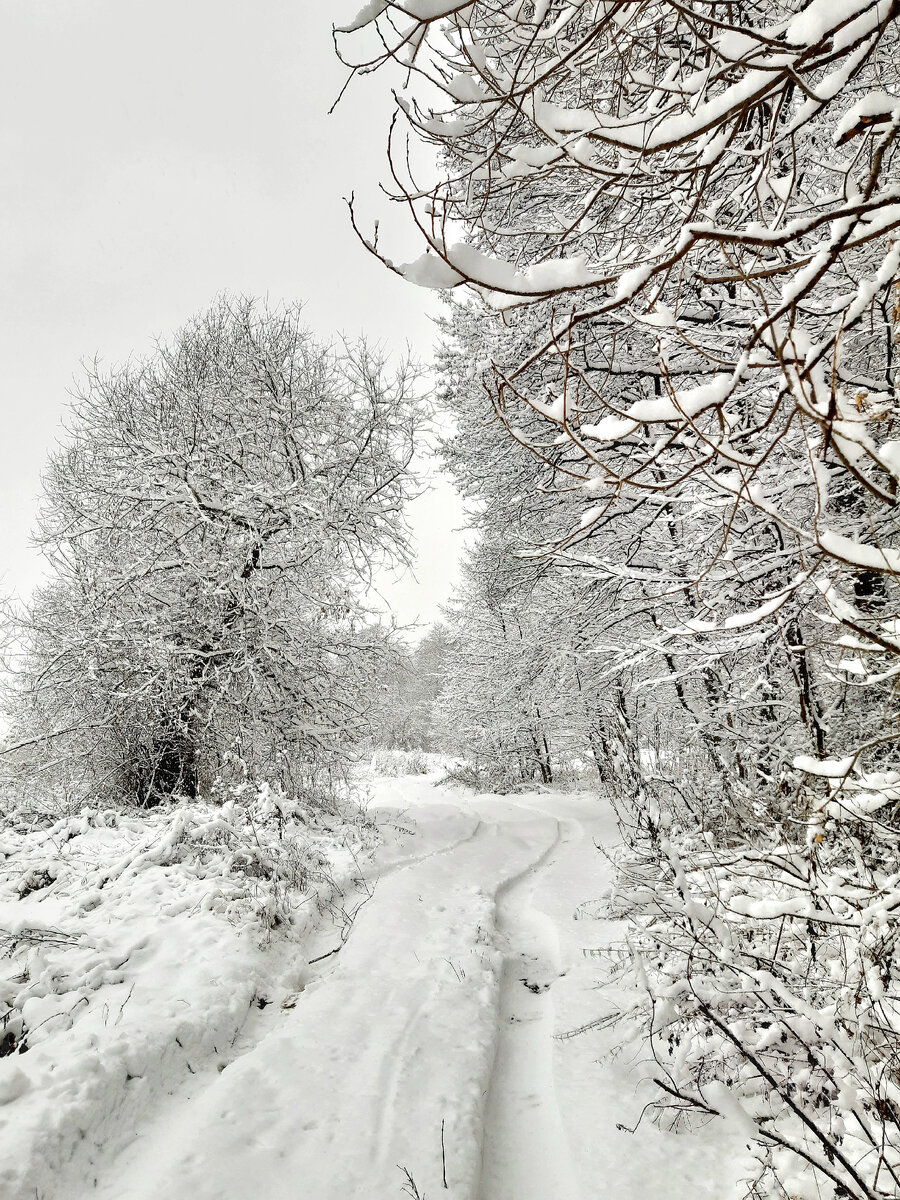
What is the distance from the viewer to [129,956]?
374 centimetres

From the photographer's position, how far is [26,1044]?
2.89m

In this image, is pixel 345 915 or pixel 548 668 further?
pixel 548 668

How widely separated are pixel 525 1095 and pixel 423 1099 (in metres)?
0.58

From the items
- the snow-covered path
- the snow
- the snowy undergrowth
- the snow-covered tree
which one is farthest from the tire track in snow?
the snow-covered tree

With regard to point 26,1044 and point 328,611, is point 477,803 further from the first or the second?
point 26,1044

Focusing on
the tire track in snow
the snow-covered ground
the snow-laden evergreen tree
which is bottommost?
the tire track in snow

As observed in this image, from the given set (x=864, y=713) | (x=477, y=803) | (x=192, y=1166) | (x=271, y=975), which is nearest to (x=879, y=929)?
(x=192, y=1166)

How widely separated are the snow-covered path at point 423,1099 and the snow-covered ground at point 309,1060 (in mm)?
11

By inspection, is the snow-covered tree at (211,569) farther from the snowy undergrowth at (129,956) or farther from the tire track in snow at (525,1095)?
the tire track in snow at (525,1095)

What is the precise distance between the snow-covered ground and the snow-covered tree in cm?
360

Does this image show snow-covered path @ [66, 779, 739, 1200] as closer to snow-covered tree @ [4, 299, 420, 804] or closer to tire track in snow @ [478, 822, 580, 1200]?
tire track in snow @ [478, 822, 580, 1200]

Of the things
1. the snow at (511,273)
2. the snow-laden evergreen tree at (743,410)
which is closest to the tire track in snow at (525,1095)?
the snow-laden evergreen tree at (743,410)

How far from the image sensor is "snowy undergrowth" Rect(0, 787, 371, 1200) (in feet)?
8.25

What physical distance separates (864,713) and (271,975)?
4621 millimetres
